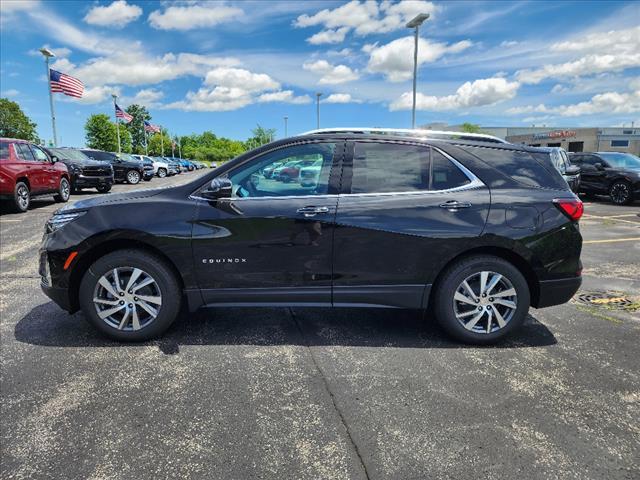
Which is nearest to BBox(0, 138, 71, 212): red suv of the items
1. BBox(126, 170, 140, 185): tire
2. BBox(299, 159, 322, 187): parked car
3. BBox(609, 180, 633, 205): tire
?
BBox(299, 159, 322, 187): parked car

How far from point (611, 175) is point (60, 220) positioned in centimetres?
1622

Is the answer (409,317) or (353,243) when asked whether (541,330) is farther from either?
(353,243)

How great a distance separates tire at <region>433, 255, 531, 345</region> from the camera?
357 centimetres

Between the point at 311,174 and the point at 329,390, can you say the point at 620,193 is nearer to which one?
the point at 311,174

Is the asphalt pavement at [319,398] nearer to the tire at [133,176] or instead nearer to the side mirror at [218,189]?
the side mirror at [218,189]

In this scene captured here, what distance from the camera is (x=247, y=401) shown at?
281 centimetres

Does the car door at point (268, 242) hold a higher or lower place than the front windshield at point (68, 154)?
lower

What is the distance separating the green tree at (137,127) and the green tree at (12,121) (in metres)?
39.6

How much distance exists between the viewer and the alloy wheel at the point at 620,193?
559 inches

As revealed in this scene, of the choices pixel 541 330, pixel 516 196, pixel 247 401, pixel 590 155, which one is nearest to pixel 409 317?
pixel 541 330

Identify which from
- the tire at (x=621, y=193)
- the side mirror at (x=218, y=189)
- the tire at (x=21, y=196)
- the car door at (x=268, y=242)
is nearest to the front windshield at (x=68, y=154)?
the tire at (x=21, y=196)

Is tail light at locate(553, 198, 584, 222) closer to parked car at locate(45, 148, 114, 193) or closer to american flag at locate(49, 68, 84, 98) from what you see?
parked car at locate(45, 148, 114, 193)

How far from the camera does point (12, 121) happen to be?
76.3 metres

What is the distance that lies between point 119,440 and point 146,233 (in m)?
1.59
